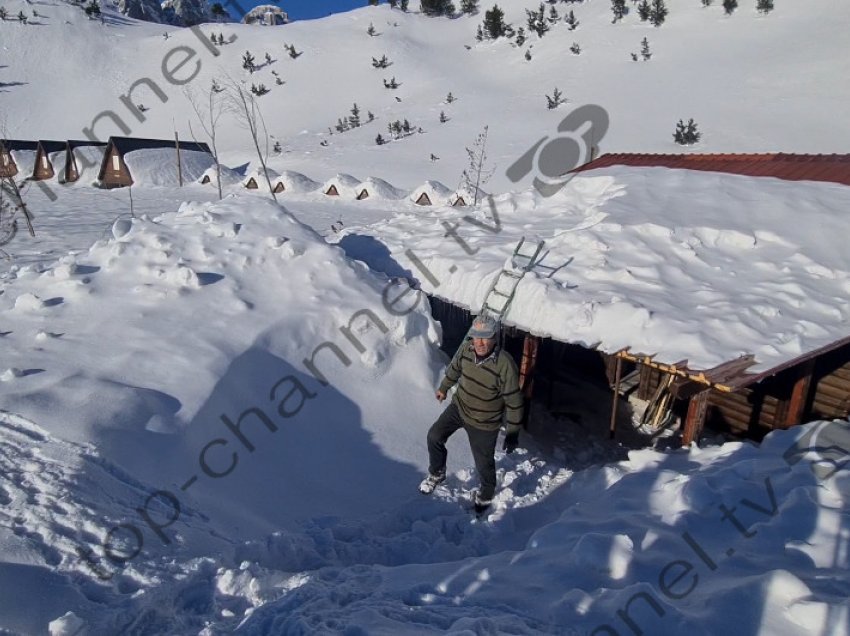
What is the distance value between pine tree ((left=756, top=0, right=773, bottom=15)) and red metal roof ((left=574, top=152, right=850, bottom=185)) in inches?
1045

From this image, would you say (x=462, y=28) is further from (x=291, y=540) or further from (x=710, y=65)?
(x=291, y=540)

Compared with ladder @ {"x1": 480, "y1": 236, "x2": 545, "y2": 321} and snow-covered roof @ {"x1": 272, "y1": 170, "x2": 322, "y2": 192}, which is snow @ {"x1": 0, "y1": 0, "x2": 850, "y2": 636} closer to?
ladder @ {"x1": 480, "y1": 236, "x2": 545, "y2": 321}

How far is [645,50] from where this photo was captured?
102 feet

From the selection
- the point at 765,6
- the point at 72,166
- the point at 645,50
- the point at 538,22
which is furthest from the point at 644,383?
the point at 538,22

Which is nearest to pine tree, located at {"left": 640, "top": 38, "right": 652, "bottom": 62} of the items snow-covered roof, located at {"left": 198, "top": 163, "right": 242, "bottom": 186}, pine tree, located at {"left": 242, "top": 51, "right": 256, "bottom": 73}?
snow-covered roof, located at {"left": 198, "top": 163, "right": 242, "bottom": 186}

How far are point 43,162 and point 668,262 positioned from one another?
90.3 feet

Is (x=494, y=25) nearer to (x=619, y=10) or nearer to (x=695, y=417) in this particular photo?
(x=619, y=10)

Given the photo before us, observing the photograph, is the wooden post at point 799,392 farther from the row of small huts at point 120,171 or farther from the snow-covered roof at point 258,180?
the snow-covered roof at point 258,180

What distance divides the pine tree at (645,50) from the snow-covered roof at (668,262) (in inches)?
979

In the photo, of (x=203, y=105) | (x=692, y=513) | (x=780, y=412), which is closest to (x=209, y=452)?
(x=692, y=513)

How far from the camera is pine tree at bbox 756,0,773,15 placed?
3019 cm

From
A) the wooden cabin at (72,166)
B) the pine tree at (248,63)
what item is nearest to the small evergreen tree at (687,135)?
the wooden cabin at (72,166)

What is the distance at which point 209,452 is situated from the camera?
442cm

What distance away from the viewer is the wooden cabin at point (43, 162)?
987 inches
